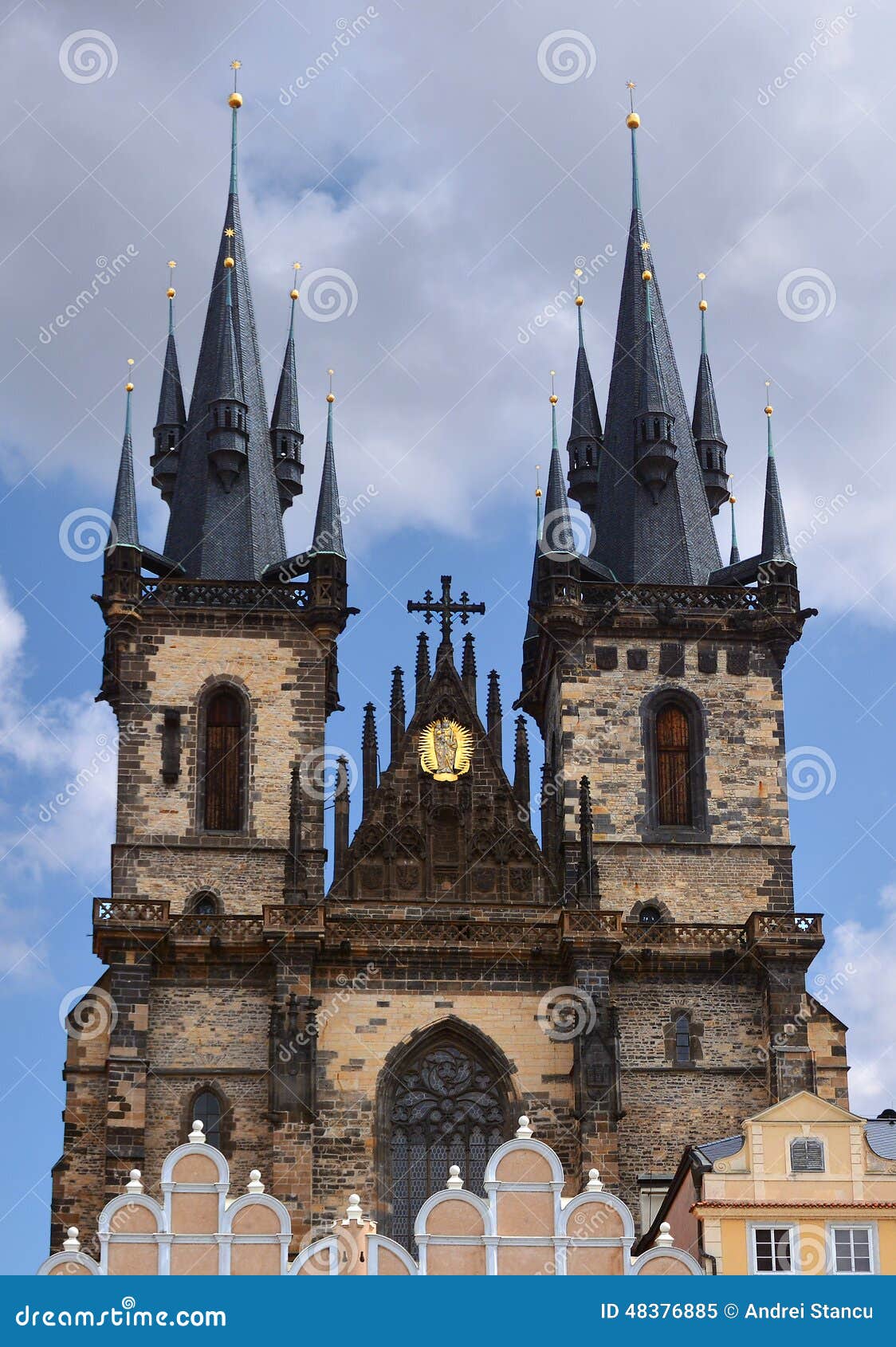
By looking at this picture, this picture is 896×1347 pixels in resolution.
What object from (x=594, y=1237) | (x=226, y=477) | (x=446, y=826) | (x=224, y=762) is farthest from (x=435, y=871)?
(x=594, y=1237)

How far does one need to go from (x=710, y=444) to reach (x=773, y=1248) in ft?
86.2

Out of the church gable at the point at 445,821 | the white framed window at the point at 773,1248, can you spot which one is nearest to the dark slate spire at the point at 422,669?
the church gable at the point at 445,821

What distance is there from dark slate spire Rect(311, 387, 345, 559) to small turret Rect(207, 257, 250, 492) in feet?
5.66

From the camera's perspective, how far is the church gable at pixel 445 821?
47031 mm

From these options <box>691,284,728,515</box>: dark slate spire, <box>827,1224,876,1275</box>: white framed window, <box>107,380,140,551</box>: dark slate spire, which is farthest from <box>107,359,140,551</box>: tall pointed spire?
<box>827,1224,876,1275</box>: white framed window

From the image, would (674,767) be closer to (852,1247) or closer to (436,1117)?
(436,1117)

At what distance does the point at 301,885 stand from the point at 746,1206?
15.5 m

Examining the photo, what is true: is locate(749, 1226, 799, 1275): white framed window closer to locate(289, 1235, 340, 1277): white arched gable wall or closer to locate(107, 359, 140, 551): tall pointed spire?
locate(289, 1235, 340, 1277): white arched gable wall

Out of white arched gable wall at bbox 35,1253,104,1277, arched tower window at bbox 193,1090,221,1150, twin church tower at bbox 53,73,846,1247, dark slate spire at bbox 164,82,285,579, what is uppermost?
dark slate spire at bbox 164,82,285,579

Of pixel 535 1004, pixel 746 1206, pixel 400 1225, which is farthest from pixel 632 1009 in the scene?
pixel 746 1206

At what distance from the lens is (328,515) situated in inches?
1987

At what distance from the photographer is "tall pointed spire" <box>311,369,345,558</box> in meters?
50.0

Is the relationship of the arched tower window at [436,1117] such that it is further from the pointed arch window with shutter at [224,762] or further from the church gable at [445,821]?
the pointed arch window with shutter at [224,762]
